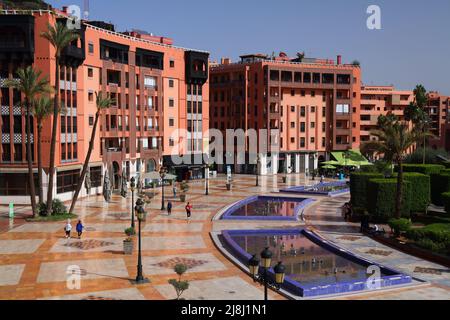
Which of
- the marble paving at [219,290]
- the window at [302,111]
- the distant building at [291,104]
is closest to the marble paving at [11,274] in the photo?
the marble paving at [219,290]

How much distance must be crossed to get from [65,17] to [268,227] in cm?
3158

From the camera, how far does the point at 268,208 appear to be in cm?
5403

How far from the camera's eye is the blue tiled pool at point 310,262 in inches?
955

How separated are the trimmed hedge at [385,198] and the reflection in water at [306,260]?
7579mm

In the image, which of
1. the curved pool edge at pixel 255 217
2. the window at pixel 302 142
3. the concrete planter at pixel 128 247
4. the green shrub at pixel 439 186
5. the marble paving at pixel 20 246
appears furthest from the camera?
the window at pixel 302 142

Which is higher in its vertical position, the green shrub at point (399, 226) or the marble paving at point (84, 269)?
the green shrub at point (399, 226)

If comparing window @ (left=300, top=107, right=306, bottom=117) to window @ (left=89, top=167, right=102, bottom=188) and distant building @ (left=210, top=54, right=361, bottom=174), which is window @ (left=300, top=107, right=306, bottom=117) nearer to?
distant building @ (left=210, top=54, right=361, bottom=174)

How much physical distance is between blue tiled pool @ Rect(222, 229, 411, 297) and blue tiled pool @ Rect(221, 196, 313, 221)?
561 cm

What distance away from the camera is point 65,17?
52750 mm

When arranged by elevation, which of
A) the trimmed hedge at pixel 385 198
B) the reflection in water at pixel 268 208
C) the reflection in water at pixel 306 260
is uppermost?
the trimmed hedge at pixel 385 198

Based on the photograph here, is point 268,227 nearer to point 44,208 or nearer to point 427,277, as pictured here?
point 427,277

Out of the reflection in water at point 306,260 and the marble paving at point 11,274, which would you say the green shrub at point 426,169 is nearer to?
the reflection in water at point 306,260

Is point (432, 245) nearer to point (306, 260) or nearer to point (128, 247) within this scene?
point (306, 260)

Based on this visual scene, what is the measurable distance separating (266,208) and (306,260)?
22675 mm
